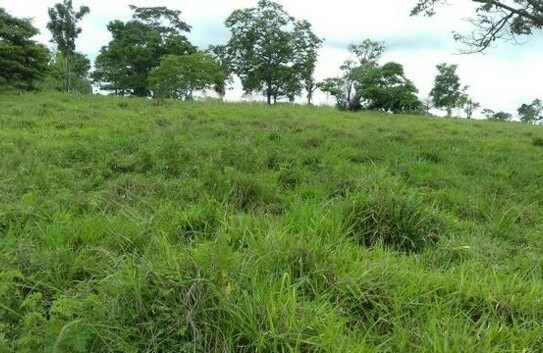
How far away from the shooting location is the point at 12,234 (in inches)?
154

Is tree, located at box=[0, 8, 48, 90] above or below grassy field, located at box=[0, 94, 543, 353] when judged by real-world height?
above

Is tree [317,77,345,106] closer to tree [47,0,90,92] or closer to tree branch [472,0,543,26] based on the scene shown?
tree [47,0,90,92]

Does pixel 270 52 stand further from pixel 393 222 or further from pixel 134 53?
pixel 393 222

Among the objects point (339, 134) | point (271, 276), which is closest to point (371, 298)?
point (271, 276)

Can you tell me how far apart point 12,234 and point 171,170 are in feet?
9.55

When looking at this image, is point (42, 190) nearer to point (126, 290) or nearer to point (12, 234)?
point (12, 234)

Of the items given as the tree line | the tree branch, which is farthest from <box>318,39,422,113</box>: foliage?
the tree branch

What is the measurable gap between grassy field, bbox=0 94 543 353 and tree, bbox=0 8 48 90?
1598 centimetres

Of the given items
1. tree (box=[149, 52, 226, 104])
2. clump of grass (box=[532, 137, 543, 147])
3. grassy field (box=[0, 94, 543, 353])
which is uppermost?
tree (box=[149, 52, 226, 104])

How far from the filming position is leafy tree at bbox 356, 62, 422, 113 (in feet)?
155

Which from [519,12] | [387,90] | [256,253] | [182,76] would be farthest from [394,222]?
[387,90]

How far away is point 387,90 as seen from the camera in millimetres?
47812

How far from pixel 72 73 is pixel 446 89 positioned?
4603 cm

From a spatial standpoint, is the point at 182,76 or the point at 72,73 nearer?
the point at 182,76
